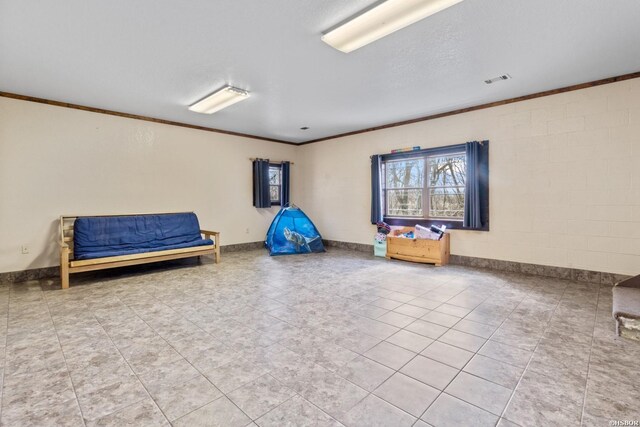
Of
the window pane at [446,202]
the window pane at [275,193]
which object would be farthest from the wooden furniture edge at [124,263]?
the window pane at [446,202]

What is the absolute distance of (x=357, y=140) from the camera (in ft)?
21.2

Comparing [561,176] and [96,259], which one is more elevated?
[561,176]

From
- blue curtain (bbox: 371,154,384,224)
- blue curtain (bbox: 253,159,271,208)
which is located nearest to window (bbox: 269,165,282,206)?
blue curtain (bbox: 253,159,271,208)

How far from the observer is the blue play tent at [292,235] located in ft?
20.3

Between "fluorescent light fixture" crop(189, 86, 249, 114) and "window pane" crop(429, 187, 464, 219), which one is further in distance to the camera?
"window pane" crop(429, 187, 464, 219)

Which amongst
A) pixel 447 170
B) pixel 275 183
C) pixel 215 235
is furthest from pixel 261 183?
pixel 447 170

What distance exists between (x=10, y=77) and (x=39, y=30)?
156 cm

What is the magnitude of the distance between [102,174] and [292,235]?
11.3 ft

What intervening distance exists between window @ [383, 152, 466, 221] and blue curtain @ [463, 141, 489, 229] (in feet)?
1.08

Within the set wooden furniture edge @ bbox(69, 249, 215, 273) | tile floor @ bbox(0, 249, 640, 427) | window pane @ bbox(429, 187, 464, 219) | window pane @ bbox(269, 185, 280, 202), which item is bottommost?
tile floor @ bbox(0, 249, 640, 427)

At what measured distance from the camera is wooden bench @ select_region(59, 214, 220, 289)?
378 cm

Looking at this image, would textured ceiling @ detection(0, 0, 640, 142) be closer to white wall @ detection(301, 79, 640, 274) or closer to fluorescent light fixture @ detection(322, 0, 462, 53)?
fluorescent light fixture @ detection(322, 0, 462, 53)

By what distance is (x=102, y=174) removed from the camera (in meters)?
4.81

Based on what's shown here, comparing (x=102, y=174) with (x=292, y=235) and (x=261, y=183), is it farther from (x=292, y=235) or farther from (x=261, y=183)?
(x=292, y=235)
